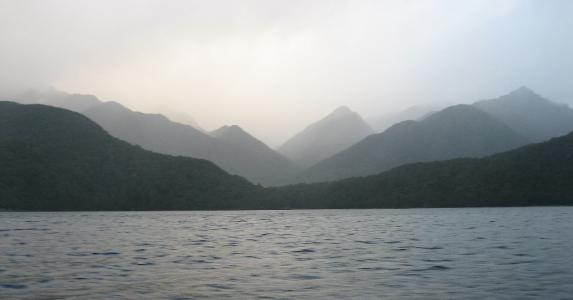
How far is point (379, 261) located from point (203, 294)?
17.1m

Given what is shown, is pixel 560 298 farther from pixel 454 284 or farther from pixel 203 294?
pixel 203 294

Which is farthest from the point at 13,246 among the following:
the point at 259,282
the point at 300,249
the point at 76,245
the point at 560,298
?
the point at 560,298

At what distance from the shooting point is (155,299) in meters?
24.5

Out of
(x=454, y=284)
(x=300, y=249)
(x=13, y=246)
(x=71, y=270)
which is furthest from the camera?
(x=13, y=246)

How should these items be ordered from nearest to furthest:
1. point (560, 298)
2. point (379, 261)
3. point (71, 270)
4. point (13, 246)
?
1. point (560, 298)
2. point (71, 270)
3. point (379, 261)
4. point (13, 246)

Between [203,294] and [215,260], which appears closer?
[203,294]

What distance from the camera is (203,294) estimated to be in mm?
25844

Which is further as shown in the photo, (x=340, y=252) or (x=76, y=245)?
(x=76, y=245)

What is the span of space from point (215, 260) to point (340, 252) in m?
11.3

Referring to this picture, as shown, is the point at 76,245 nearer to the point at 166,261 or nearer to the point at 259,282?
the point at 166,261

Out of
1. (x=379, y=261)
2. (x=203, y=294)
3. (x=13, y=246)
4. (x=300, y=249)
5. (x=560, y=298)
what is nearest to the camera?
(x=560, y=298)

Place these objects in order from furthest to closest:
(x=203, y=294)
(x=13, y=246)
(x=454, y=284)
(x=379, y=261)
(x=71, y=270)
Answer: (x=13, y=246)
(x=379, y=261)
(x=71, y=270)
(x=454, y=284)
(x=203, y=294)

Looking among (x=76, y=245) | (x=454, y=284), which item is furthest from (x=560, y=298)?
(x=76, y=245)

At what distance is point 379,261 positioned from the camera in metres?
39.4
